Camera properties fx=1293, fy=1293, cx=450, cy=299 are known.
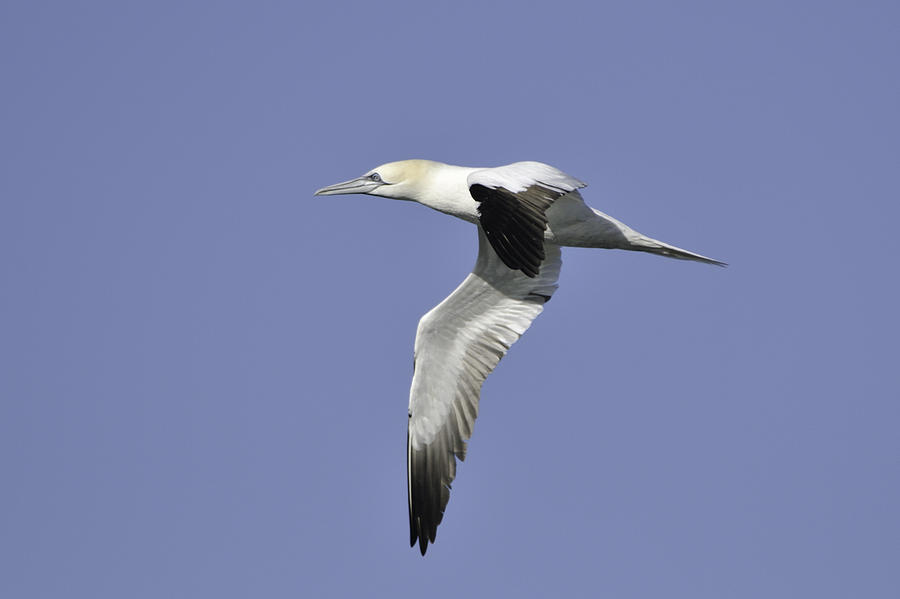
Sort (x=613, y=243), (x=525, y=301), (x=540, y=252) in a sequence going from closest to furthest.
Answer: (x=540, y=252), (x=613, y=243), (x=525, y=301)

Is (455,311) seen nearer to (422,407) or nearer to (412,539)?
(422,407)

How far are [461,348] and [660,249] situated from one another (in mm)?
2423

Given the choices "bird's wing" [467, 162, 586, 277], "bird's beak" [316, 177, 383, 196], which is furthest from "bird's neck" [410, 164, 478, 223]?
"bird's wing" [467, 162, 586, 277]

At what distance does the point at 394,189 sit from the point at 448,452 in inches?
113

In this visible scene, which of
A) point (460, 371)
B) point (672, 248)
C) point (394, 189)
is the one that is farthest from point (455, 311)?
point (672, 248)

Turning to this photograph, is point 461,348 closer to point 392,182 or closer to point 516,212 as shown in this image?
point 392,182

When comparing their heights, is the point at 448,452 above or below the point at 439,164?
below

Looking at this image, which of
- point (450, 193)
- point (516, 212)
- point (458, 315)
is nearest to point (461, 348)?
point (458, 315)

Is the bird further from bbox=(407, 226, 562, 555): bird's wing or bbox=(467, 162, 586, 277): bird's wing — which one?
bbox=(467, 162, 586, 277): bird's wing

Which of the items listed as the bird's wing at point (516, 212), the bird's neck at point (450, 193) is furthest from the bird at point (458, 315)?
the bird's wing at point (516, 212)

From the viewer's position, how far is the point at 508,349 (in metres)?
14.3

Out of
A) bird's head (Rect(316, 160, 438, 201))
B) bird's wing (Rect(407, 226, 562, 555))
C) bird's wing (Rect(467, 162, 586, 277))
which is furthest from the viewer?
bird's wing (Rect(407, 226, 562, 555))

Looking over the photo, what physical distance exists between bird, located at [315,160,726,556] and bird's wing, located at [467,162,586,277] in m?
1.62

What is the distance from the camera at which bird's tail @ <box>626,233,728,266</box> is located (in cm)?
1329
